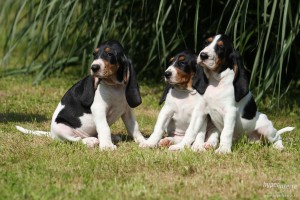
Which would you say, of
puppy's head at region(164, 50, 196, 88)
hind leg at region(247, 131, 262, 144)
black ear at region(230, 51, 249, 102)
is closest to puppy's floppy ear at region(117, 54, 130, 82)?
puppy's head at region(164, 50, 196, 88)

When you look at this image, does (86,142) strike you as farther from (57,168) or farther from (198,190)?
(198,190)

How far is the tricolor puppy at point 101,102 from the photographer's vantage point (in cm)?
660

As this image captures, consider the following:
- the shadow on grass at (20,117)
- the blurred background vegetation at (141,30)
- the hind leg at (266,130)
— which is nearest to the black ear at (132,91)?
the hind leg at (266,130)

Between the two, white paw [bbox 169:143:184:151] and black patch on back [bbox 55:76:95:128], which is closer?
white paw [bbox 169:143:184:151]

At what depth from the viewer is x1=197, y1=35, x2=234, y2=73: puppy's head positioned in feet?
20.4

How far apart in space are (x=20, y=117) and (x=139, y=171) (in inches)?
123

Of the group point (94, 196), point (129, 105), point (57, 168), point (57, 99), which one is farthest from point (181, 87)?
point (57, 99)

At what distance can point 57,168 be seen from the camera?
18.9 ft

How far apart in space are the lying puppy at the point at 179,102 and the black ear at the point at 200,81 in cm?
5

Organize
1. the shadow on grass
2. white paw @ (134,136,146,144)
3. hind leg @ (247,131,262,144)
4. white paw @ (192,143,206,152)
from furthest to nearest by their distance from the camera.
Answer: the shadow on grass < white paw @ (134,136,146,144) < hind leg @ (247,131,262,144) < white paw @ (192,143,206,152)

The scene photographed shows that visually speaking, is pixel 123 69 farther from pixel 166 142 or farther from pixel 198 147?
pixel 198 147

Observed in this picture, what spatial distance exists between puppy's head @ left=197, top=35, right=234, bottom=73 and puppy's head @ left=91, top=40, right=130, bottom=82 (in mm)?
846

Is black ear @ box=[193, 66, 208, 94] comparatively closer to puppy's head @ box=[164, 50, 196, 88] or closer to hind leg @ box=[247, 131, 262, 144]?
puppy's head @ box=[164, 50, 196, 88]

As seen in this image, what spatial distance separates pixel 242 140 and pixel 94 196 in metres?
2.12
